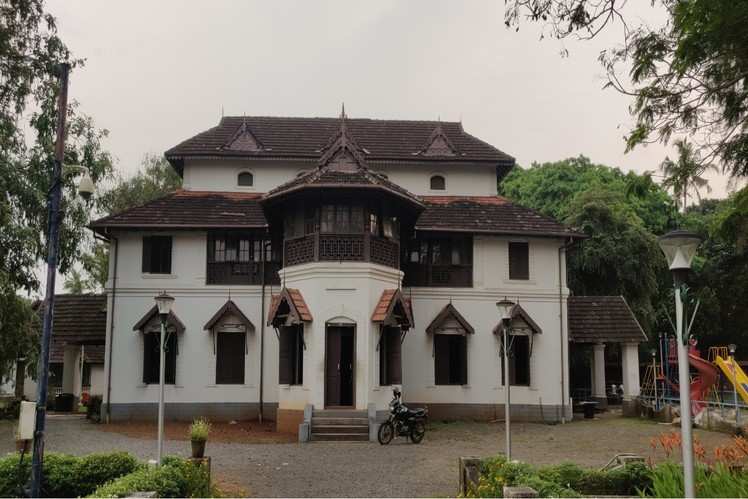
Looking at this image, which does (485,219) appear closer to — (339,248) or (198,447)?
(339,248)

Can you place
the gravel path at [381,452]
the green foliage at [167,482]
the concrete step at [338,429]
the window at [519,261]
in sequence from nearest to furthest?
the green foliage at [167,482] → the gravel path at [381,452] → the concrete step at [338,429] → the window at [519,261]

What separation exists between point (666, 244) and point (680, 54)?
242 cm

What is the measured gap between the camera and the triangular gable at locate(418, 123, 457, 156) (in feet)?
88.3

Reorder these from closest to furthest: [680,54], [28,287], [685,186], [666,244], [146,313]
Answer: [666,244]
[680,54]
[685,186]
[28,287]
[146,313]

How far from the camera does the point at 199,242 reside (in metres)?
24.1

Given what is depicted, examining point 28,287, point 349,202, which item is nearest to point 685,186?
point 349,202

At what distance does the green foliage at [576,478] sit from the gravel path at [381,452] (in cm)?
195

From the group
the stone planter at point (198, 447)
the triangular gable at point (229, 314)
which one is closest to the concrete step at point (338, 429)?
the triangular gable at point (229, 314)

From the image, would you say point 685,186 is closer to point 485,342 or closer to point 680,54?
point 680,54

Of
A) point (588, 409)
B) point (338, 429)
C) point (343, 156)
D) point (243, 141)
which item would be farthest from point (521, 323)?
point (243, 141)

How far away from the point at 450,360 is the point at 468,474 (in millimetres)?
13159

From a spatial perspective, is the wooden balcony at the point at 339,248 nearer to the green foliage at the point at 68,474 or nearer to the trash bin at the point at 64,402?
the green foliage at the point at 68,474

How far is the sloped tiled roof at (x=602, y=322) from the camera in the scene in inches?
1023

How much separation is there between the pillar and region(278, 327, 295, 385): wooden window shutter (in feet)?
42.4
